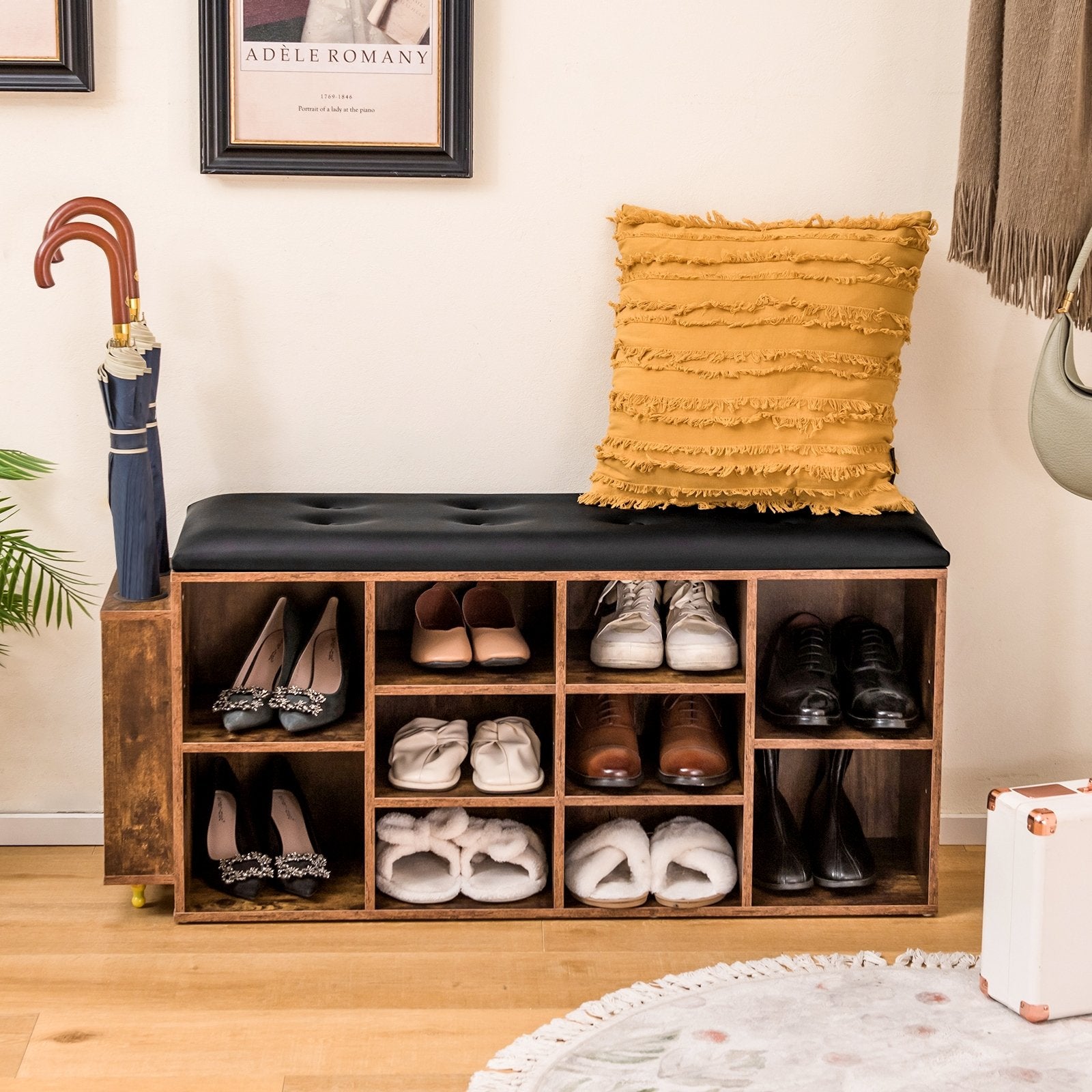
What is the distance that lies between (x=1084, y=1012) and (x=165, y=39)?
1.86 meters

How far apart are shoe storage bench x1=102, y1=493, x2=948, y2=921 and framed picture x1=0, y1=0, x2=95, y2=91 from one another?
685mm

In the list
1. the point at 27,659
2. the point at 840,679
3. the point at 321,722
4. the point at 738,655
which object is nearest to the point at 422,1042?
the point at 321,722

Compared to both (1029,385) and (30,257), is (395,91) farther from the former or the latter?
(1029,385)

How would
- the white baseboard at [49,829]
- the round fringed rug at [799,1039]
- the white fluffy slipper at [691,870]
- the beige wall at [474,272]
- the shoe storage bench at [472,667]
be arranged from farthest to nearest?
1. the white baseboard at [49,829]
2. the beige wall at [474,272]
3. the white fluffy slipper at [691,870]
4. the shoe storage bench at [472,667]
5. the round fringed rug at [799,1039]

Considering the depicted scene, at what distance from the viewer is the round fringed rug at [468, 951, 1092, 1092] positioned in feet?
4.49

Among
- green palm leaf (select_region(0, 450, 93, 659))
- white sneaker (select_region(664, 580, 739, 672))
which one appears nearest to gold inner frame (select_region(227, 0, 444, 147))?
green palm leaf (select_region(0, 450, 93, 659))

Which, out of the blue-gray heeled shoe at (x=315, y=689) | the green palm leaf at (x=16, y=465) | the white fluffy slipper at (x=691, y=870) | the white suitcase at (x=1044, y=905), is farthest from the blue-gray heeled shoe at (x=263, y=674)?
the white suitcase at (x=1044, y=905)

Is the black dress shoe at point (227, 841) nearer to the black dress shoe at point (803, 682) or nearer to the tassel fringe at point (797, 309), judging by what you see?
the black dress shoe at point (803, 682)

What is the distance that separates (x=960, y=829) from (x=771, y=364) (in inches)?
34.8

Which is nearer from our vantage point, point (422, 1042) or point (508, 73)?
point (422, 1042)

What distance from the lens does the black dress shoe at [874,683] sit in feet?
5.71

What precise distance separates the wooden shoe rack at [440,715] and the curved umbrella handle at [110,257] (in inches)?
14.5

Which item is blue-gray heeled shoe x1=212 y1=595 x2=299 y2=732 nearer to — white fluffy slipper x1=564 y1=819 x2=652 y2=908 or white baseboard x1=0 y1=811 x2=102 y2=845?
white baseboard x1=0 y1=811 x2=102 y2=845

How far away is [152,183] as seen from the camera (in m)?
1.86
